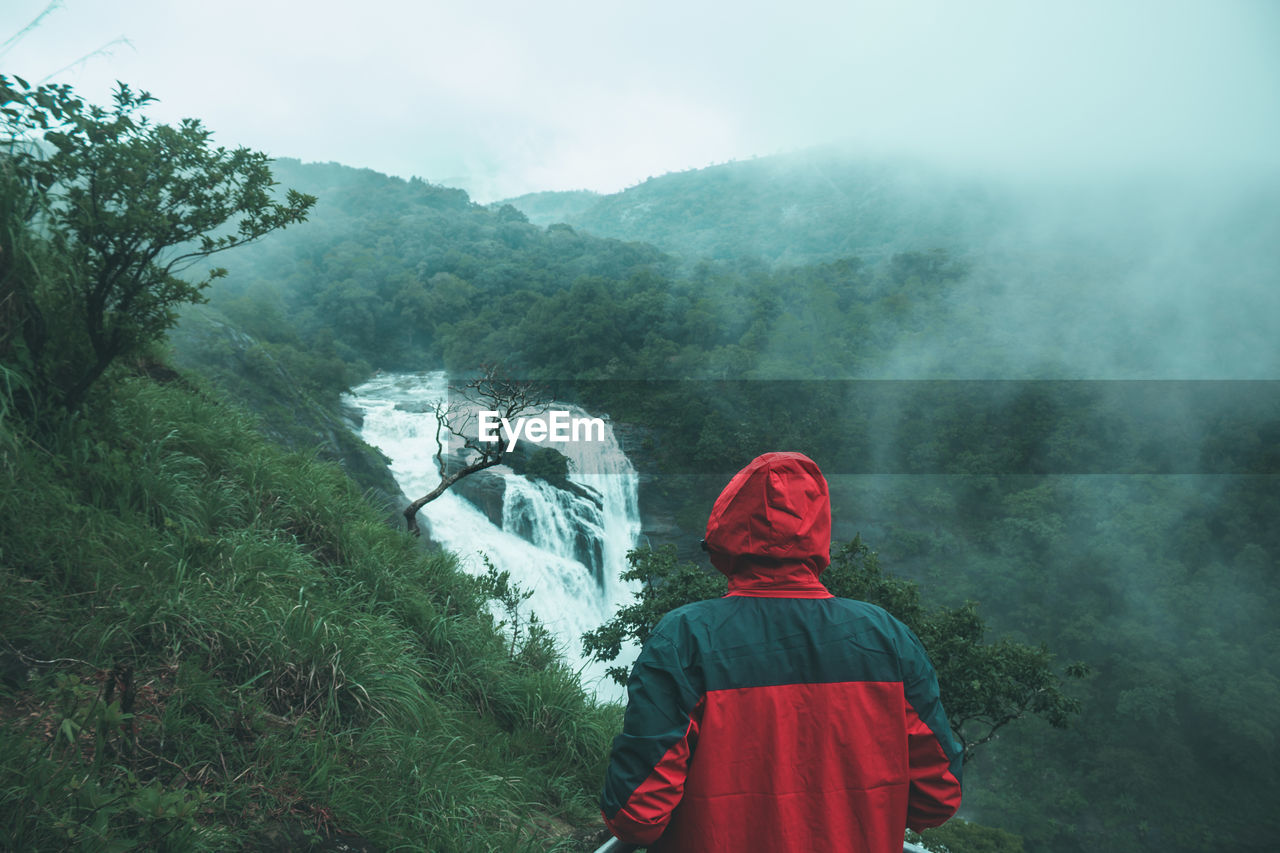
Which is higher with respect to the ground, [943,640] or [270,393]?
[270,393]

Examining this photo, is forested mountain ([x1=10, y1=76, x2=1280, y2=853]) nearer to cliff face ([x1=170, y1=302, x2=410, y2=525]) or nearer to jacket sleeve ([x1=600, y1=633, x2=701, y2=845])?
cliff face ([x1=170, y1=302, x2=410, y2=525])

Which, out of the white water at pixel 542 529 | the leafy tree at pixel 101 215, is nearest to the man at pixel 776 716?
the leafy tree at pixel 101 215

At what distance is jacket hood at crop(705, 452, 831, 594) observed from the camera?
1.29 metres

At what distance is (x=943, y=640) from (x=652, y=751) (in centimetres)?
792

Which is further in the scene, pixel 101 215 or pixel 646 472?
pixel 646 472

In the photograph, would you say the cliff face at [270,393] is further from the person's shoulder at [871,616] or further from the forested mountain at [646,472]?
the person's shoulder at [871,616]

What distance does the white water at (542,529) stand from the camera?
14.2 m

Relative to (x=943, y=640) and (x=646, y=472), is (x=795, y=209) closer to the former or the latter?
(x=646, y=472)

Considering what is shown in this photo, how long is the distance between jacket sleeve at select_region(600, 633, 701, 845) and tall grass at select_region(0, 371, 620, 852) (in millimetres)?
1308

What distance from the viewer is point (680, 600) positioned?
7.62 m

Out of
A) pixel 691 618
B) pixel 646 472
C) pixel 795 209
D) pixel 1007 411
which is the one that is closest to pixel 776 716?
pixel 691 618

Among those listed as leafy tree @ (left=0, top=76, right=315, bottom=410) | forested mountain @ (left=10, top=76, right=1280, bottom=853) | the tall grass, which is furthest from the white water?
leafy tree @ (left=0, top=76, right=315, bottom=410)

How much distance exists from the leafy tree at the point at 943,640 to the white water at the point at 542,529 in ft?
15.2

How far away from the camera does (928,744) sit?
→ 51.7 inches
